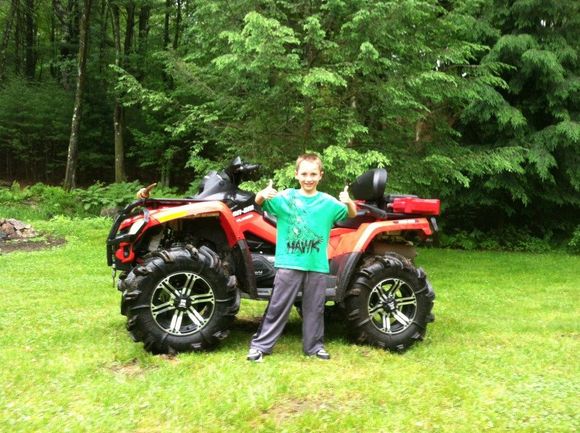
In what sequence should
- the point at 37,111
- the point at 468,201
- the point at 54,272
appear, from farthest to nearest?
1. the point at 37,111
2. the point at 468,201
3. the point at 54,272

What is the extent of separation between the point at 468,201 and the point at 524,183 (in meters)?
1.25

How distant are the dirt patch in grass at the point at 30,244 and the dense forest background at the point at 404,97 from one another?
316 centimetres

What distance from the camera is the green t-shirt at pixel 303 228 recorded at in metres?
4.39

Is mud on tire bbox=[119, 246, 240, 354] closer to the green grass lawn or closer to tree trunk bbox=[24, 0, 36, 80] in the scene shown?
the green grass lawn

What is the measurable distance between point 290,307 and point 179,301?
2.74 feet

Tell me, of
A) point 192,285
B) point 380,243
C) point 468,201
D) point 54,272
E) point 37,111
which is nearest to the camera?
point 192,285

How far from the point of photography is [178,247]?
450 cm

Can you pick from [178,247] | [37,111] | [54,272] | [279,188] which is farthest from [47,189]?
[178,247]

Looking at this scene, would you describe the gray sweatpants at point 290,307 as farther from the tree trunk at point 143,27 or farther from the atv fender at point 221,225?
the tree trunk at point 143,27

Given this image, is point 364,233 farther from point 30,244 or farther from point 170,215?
point 30,244

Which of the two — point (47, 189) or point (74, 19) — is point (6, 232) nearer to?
point (47, 189)

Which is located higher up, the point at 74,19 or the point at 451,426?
the point at 74,19

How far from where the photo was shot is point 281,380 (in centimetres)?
372

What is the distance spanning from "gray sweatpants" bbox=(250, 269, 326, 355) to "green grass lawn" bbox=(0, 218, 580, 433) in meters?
0.15
